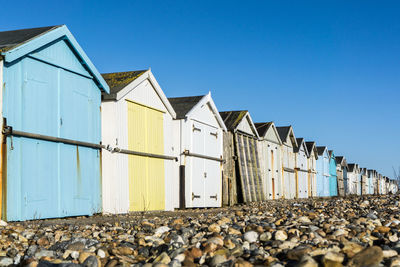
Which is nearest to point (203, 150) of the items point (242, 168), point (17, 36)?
point (242, 168)

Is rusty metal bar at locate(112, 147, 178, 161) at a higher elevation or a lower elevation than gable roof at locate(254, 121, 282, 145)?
lower

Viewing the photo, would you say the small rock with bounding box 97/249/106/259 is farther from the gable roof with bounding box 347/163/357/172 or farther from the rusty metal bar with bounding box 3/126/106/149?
the gable roof with bounding box 347/163/357/172

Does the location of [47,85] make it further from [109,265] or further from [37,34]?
[109,265]

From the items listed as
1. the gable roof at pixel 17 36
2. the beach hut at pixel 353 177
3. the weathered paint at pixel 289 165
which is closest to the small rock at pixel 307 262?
the gable roof at pixel 17 36

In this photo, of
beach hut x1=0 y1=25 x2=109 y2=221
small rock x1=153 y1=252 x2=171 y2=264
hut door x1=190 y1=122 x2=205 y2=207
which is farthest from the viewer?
hut door x1=190 y1=122 x2=205 y2=207

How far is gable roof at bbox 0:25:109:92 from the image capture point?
7793 millimetres

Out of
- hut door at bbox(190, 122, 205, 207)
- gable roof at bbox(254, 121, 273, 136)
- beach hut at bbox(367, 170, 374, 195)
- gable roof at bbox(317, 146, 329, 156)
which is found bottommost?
beach hut at bbox(367, 170, 374, 195)

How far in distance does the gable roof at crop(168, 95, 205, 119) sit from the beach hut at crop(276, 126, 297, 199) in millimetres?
10637

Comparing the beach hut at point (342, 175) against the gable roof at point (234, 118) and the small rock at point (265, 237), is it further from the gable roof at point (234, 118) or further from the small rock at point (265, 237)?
the small rock at point (265, 237)

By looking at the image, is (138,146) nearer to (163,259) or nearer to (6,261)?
(6,261)

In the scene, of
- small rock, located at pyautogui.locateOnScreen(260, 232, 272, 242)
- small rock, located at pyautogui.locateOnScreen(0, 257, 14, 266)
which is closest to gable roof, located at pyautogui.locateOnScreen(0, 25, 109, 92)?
small rock, located at pyautogui.locateOnScreen(0, 257, 14, 266)

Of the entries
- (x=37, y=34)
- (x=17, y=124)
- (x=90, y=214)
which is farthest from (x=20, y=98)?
(x=90, y=214)

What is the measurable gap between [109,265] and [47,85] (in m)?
5.59

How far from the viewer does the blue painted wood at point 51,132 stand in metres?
7.82
